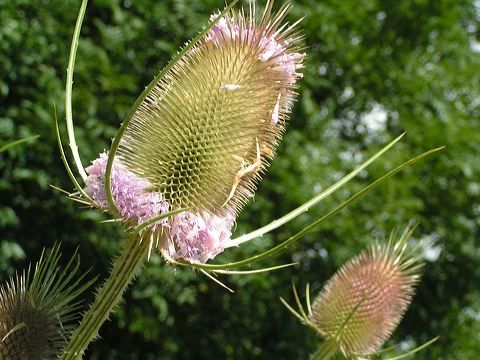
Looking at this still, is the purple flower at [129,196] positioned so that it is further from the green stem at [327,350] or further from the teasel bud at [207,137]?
the green stem at [327,350]

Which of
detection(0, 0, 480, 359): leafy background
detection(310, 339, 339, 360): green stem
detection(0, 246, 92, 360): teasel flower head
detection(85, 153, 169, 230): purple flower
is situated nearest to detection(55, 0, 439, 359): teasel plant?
detection(85, 153, 169, 230): purple flower

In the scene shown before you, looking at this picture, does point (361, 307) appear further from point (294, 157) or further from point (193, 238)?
point (294, 157)

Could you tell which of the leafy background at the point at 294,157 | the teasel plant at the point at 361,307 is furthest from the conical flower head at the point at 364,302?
the leafy background at the point at 294,157

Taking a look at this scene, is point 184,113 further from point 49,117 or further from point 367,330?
point 49,117

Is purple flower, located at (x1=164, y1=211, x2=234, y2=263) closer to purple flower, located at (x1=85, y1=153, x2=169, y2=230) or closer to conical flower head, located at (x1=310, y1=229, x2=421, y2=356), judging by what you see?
purple flower, located at (x1=85, y1=153, x2=169, y2=230)

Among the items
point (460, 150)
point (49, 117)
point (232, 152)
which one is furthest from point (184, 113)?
point (460, 150)

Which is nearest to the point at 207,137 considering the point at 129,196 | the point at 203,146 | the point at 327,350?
the point at 203,146

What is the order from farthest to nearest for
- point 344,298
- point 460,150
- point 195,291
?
point 460,150
point 195,291
point 344,298
